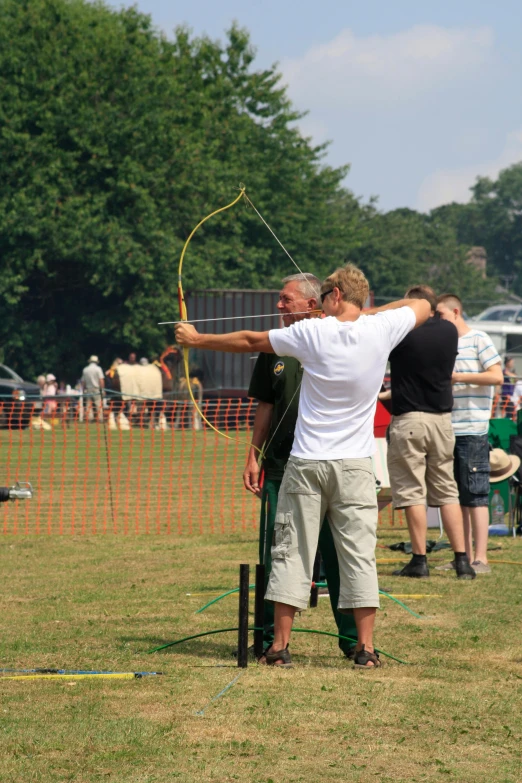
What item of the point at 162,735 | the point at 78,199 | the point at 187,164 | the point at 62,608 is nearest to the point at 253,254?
the point at 187,164

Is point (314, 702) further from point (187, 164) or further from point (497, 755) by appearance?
point (187, 164)

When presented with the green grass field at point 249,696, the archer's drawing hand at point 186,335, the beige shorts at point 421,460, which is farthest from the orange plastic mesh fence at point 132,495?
the archer's drawing hand at point 186,335

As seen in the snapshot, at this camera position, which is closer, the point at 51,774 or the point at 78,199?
the point at 51,774

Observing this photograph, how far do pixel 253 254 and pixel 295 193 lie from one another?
6.14 metres

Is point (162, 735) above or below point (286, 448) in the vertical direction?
below

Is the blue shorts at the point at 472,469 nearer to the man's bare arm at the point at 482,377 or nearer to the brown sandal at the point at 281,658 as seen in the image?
the man's bare arm at the point at 482,377

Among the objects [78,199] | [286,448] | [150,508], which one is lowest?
[150,508]

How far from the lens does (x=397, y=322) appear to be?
18.1 feet

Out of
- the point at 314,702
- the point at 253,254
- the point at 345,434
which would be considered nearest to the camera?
the point at 314,702

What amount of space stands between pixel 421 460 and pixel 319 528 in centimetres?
280

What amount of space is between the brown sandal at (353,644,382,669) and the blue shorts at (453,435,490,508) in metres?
3.19

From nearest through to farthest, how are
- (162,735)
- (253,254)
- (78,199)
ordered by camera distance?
(162,735), (78,199), (253,254)

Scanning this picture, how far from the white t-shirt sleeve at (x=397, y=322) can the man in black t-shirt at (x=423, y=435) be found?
2.42 meters

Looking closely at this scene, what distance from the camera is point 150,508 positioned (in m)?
13.4
